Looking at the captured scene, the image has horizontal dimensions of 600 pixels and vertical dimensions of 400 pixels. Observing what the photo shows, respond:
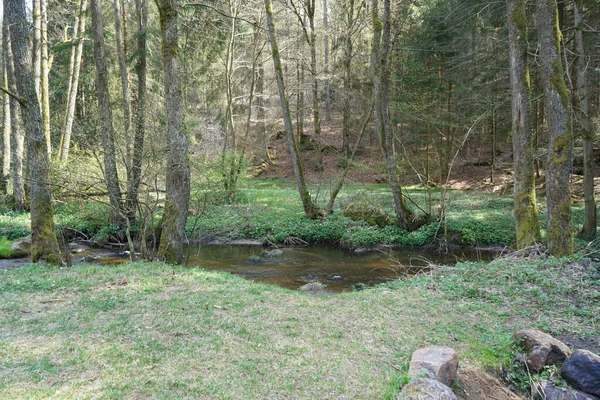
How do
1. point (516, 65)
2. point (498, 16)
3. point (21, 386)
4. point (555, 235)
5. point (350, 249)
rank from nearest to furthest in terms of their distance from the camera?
point (21, 386), point (555, 235), point (516, 65), point (350, 249), point (498, 16)

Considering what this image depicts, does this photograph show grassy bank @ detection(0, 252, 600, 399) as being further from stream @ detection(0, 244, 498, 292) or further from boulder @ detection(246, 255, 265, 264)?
boulder @ detection(246, 255, 265, 264)

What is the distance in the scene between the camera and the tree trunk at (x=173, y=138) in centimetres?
830

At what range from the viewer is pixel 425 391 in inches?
134

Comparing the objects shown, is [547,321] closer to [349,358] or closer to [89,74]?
[349,358]

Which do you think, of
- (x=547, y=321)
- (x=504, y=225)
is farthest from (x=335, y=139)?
(x=547, y=321)

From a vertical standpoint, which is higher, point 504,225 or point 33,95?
point 33,95

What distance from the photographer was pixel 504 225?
12836 mm

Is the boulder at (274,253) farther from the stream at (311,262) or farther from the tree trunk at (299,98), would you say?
the tree trunk at (299,98)

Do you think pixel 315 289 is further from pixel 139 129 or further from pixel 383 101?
pixel 383 101

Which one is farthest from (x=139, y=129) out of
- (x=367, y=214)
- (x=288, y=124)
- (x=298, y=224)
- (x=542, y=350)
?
(x=542, y=350)

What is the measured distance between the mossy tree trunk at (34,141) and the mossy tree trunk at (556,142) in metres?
9.57

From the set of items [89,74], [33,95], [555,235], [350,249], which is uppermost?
[89,74]

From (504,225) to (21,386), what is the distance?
42.7ft

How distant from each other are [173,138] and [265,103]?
22385mm
